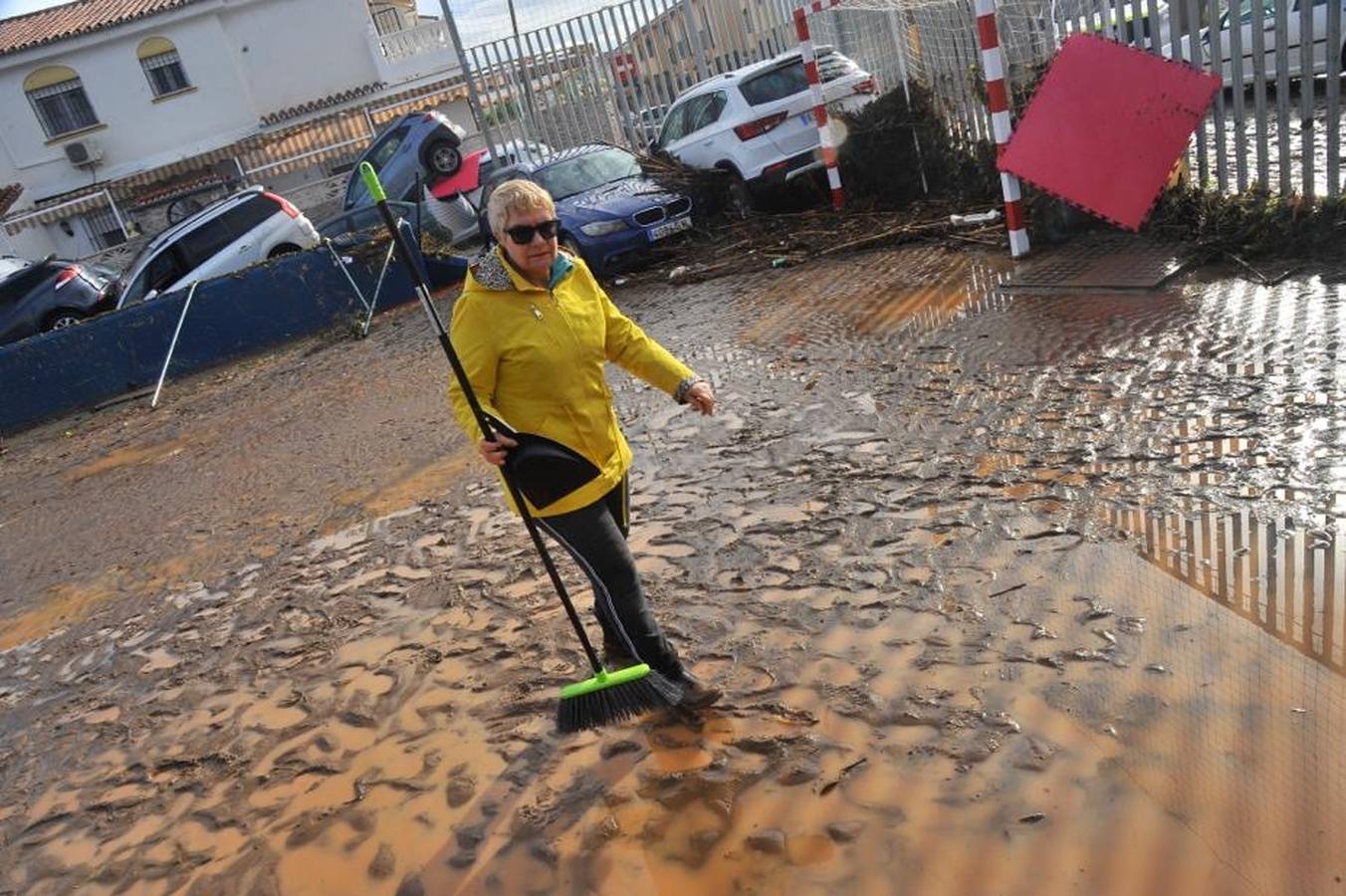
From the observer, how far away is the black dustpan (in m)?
2.95

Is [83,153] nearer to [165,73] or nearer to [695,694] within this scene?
[165,73]

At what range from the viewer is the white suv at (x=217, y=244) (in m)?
14.5

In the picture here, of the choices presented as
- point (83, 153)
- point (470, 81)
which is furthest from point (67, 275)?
point (83, 153)

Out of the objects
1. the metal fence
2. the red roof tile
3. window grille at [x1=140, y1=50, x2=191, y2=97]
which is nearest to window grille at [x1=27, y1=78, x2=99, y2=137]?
the red roof tile

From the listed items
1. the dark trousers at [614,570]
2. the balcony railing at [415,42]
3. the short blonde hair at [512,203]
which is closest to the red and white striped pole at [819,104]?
the short blonde hair at [512,203]

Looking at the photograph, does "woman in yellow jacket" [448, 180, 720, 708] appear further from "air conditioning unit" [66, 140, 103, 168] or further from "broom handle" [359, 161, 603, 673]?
"air conditioning unit" [66, 140, 103, 168]

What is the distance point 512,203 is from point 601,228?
329 inches

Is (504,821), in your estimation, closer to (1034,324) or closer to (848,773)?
(848,773)

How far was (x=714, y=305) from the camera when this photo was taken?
900 cm

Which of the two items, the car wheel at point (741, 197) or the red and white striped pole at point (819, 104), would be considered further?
the car wheel at point (741, 197)

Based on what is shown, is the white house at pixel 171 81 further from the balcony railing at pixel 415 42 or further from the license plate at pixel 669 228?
the license plate at pixel 669 228

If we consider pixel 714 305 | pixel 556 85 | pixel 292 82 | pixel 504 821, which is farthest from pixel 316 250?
pixel 292 82

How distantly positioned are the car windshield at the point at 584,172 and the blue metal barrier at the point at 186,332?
169 cm

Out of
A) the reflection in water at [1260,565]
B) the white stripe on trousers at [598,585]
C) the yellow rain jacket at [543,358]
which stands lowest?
the reflection in water at [1260,565]
